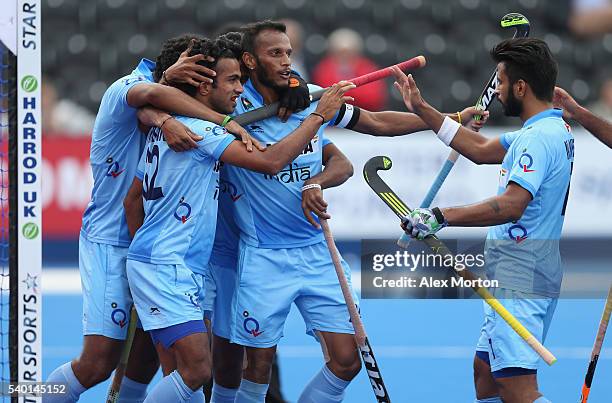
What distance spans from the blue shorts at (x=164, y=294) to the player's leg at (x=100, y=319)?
279 mm

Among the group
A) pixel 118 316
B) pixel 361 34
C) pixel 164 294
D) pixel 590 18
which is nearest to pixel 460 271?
pixel 164 294

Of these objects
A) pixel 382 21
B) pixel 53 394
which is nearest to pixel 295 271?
pixel 53 394

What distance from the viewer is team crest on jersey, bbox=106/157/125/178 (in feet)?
15.7

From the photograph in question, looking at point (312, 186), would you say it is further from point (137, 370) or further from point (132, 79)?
point (137, 370)

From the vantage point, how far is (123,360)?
16.2 ft

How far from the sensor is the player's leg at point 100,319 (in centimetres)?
472

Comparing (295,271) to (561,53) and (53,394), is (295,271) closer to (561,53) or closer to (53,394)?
(53,394)

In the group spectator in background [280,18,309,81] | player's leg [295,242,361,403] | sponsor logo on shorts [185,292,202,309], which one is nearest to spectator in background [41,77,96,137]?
spectator in background [280,18,309,81]

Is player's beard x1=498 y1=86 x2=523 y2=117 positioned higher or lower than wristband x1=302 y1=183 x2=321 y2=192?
higher

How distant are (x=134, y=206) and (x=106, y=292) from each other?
16.0 inches

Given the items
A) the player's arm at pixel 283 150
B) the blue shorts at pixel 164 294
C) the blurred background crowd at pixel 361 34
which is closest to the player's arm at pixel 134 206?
the blue shorts at pixel 164 294

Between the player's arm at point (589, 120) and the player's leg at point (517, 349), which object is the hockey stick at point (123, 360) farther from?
the player's arm at point (589, 120)

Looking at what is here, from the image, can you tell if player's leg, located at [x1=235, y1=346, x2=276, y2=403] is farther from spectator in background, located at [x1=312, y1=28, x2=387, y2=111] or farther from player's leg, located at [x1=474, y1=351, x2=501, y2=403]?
spectator in background, located at [x1=312, y1=28, x2=387, y2=111]

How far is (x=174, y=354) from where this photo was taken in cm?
444
